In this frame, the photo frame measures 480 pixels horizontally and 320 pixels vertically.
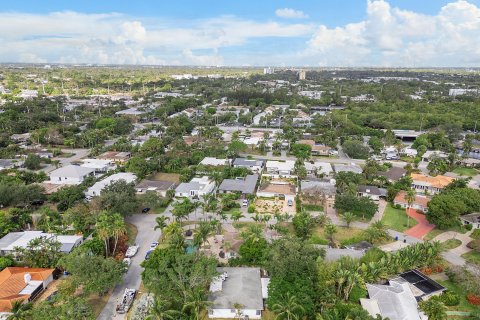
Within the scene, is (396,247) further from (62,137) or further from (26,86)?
(26,86)

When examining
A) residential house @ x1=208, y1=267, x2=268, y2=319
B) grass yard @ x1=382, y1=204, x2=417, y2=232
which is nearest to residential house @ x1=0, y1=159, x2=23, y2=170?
residential house @ x1=208, y1=267, x2=268, y2=319

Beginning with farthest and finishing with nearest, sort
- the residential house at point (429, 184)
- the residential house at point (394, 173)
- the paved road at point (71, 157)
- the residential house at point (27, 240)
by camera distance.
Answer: the paved road at point (71, 157), the residential house at point (394, 173), the residential house at point (429, 184), the residential house at point (27, 240)

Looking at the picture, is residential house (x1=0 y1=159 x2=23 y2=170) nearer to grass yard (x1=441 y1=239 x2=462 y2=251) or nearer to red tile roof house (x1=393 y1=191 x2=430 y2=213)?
red tile roof house (x1=393 y1=191 x2=430 y2=213)

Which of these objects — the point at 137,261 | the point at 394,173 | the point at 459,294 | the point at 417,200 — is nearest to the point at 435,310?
the point at 459,294

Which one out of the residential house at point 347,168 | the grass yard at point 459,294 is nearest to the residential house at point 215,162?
the residential house at point 347,168

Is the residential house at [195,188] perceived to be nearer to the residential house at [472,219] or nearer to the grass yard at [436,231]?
the grass yard at [436,231]
